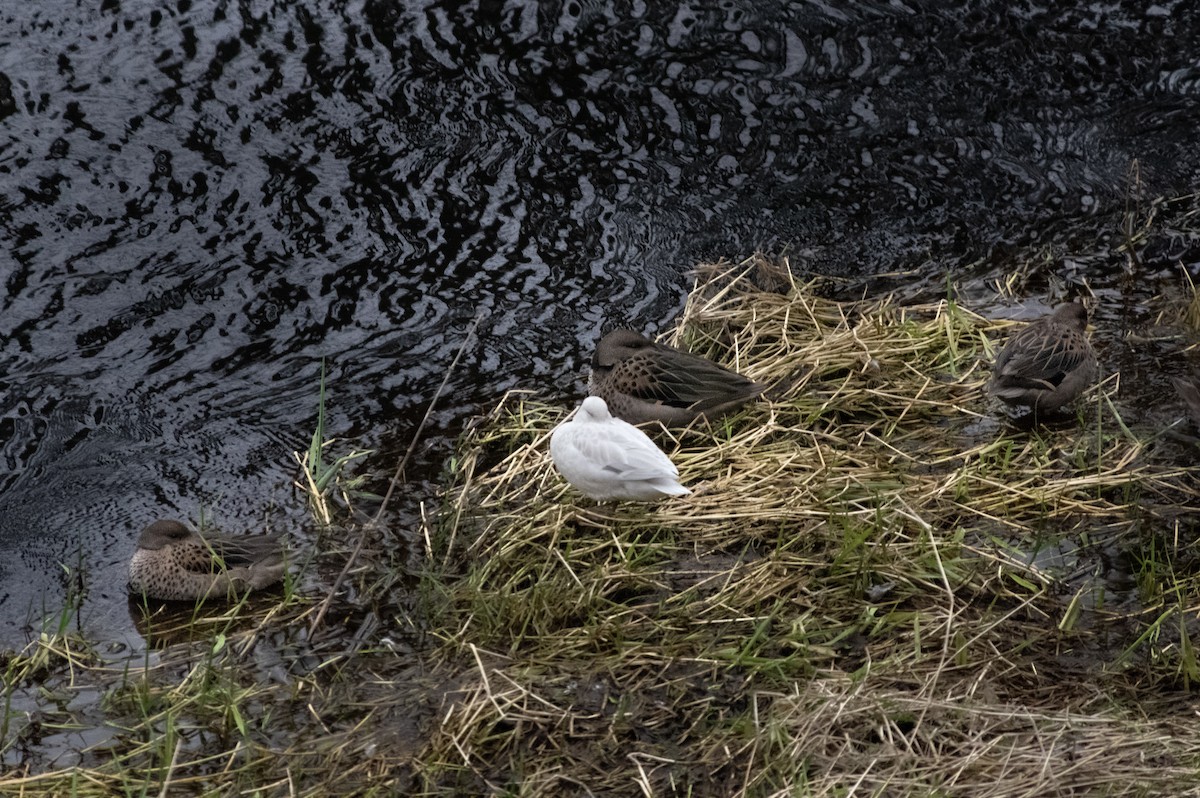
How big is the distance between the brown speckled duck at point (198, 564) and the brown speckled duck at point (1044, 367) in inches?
121

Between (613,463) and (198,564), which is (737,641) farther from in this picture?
(198,564)

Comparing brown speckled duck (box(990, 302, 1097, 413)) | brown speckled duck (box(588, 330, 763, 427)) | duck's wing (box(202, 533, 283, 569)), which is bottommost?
duck's wing (box(202, 533, 283, 569))

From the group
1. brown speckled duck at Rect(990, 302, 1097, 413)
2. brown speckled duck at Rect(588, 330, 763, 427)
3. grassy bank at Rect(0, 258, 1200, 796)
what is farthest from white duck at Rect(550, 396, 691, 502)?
brown speckled duck at Rect(990, 302, 1097, 413)

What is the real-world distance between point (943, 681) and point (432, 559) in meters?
2.01

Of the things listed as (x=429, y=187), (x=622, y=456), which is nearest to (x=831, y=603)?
(x=622, y=456)

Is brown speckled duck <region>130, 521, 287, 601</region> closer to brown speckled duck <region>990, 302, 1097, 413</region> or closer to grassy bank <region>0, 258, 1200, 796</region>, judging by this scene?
grassy bank <region>0, 258, 1200, 796</region>

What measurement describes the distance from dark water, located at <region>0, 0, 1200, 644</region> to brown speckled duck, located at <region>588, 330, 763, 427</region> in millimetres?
750

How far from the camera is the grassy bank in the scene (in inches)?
149

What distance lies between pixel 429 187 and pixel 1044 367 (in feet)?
13.4

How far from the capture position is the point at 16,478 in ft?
19.8

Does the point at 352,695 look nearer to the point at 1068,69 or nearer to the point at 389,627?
the point at 389,627

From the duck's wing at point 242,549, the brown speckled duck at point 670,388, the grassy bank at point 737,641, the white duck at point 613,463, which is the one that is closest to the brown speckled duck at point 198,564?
the duck's wing at point 242,549

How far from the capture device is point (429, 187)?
819cm

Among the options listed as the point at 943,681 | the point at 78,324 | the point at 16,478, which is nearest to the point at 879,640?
the point at 943,681
